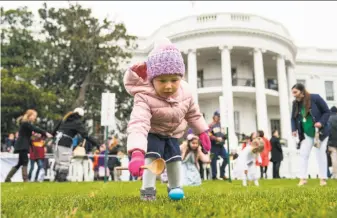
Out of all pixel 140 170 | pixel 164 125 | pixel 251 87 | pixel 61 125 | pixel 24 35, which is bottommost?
pixel 140 170

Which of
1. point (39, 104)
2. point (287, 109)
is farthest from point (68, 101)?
point (287, 109)

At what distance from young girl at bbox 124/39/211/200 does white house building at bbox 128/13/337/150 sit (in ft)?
75.3

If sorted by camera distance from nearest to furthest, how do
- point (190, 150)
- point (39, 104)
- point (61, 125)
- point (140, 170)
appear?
point (140, 170), point (61, 125), point (190, 150), point (39, 104)

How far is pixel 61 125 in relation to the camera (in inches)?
378

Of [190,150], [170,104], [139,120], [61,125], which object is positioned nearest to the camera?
[139,120]

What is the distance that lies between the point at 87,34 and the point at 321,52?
726 inches

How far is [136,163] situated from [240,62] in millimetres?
29568

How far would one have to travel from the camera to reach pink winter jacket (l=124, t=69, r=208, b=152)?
11.2 ft

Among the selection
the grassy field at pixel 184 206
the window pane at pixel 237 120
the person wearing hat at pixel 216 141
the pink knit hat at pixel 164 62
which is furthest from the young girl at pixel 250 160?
the window pane at pixel 237 120

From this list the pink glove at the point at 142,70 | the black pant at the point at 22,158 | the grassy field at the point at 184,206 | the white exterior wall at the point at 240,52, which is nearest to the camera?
the grassy field at the point at 184,206

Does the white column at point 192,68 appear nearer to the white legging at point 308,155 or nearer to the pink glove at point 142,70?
the white legging at point 308,155

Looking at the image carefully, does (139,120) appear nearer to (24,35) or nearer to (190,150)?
(190,150)

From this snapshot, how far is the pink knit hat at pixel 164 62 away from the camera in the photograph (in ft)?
11.3

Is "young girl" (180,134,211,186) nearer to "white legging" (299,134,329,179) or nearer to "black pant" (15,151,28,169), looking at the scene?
"white legging" (299,134,329,179)
